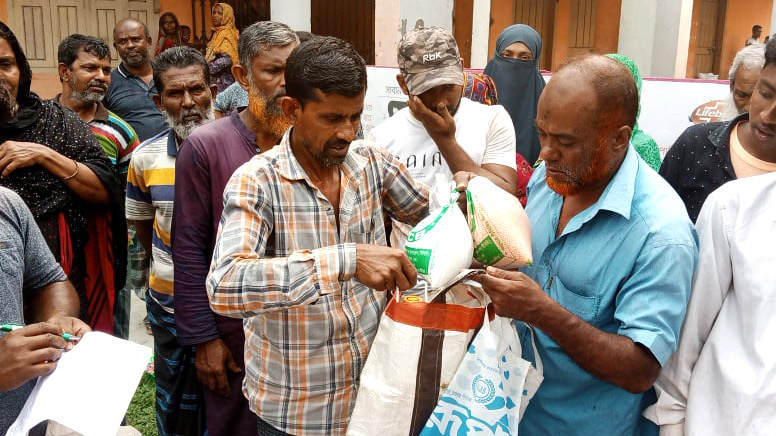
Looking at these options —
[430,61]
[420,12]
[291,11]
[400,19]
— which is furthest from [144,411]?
[420,12]

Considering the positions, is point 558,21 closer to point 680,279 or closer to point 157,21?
point 157,21

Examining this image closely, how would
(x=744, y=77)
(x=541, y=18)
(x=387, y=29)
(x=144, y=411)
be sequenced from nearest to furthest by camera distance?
1. (x=744, y=77)
2. (x=144, y=411)
3. (x=387, y=29)
4. (x=541, y=18)

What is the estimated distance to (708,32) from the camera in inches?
606

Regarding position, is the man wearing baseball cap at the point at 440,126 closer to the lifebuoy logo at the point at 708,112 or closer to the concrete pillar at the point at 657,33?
the lifebuoy logo at the point at 708,112

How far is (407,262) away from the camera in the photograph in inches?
62.5

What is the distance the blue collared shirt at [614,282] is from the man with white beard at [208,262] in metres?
1.16

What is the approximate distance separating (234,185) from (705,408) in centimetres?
132

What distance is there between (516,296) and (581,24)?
1363cm

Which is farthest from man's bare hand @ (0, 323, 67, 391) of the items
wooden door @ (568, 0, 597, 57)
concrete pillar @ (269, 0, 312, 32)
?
wooden door @ (568, 0, 597, 57)

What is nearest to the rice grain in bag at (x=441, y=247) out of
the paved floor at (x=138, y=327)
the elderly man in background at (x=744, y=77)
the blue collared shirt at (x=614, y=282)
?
the blue collared shirt at (x=614, y=282)

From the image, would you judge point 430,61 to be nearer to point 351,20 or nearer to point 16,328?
point 16,328

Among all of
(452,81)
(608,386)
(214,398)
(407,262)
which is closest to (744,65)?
(452,81)

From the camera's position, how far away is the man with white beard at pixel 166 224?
9.31 feet

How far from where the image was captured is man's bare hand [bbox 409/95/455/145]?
2621 millimetres
